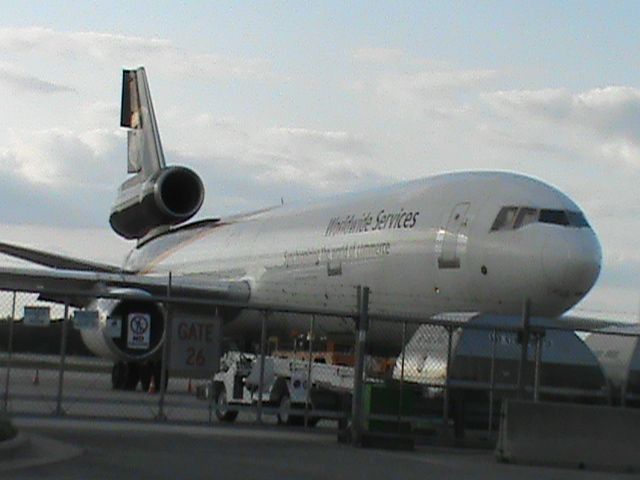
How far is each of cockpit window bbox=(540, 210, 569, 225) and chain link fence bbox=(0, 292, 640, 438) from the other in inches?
73.4

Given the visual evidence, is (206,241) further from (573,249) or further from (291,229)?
(573,249)

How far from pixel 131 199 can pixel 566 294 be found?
67.4 ft

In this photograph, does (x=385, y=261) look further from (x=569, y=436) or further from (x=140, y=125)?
(x=140, y=125)

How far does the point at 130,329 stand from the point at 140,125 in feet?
64.5

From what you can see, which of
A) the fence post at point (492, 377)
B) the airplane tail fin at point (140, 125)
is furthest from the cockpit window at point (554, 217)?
the airplane tail fin at point (140, 125)

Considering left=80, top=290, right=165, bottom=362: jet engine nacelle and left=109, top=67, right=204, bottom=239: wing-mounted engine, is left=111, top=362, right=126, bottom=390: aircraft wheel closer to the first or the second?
left=80, top=290, right=165, bottom=362: jet engine nacelle

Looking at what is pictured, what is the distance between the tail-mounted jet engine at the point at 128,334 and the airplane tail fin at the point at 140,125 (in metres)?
14.8

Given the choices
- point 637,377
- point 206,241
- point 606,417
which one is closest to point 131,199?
point 206,241

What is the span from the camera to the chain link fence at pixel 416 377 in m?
17.0

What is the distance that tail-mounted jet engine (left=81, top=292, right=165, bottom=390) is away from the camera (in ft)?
77.5

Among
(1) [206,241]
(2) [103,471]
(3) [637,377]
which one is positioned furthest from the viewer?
(1) [206,241]

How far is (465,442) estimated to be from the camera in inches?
690

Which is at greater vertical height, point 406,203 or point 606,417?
point 406,203

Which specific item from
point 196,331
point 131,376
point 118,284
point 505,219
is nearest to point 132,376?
point 131,376
